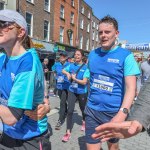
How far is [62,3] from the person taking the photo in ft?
96.8

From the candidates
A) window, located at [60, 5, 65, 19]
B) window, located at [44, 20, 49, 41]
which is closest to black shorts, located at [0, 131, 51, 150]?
window, located at [44, 20, 49, 41]

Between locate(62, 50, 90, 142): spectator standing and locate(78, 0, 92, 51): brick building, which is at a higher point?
locate(78, 0, 92, 51): brick building

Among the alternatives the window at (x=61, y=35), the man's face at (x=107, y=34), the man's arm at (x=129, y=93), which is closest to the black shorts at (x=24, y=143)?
the man's arm at (x=129, y=93)

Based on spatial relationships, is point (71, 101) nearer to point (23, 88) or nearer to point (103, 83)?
point (103, 83)

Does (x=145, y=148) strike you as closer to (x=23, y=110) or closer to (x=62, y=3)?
(x=23, y=110)

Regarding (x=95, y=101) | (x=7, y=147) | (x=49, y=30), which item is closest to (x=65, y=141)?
(x=95, y=101)

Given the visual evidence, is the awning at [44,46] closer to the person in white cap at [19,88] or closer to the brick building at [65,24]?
the brick building at [65,24]

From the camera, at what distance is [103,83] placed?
343 cm

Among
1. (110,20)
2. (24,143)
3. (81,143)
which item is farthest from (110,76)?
(81,143)

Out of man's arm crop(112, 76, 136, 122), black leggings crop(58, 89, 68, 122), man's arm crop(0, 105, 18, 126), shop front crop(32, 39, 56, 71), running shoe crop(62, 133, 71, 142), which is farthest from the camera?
shop front crop(32, 39, 56, 71)

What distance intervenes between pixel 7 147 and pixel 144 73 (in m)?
7.67

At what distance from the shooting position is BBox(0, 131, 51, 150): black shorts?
239 cm

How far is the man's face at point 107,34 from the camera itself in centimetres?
342

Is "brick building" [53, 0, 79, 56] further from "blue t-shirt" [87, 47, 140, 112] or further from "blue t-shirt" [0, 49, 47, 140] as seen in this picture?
"blue t-shirt" [0, 49, 47, 140]
